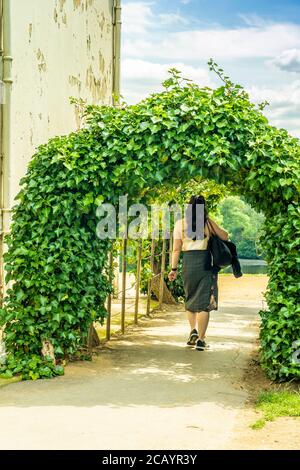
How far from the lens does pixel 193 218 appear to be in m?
10.1

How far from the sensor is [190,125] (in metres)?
8.52

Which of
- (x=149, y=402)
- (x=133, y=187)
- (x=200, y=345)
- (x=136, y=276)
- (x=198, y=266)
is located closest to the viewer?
(x=149, y=402)

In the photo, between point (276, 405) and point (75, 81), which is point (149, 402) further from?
point (75, 81)

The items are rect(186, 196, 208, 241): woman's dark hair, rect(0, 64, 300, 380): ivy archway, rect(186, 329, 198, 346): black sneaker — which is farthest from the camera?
rect(186, 329, 198, 346): black sneaker

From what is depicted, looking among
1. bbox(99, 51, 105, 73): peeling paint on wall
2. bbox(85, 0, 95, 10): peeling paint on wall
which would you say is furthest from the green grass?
bbox(99, 51, 105, 73): peeling paint on wall

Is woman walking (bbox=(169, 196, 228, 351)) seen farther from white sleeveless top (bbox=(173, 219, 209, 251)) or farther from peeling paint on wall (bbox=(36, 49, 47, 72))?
peeling paint on wall (bbox=(36, 49, 47, 72))

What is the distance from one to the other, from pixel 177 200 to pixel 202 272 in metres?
3.47

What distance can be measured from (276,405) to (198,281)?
314 cm

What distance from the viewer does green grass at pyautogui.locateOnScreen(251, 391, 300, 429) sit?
6.87 metres

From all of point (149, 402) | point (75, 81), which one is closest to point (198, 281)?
point (149, 402)

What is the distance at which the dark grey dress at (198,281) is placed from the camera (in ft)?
33.2

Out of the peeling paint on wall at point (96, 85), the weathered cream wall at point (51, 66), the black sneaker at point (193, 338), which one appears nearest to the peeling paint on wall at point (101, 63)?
the weathered cream wall at point (51, 66)

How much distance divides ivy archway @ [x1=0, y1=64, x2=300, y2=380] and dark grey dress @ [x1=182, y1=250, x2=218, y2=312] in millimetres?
1443
